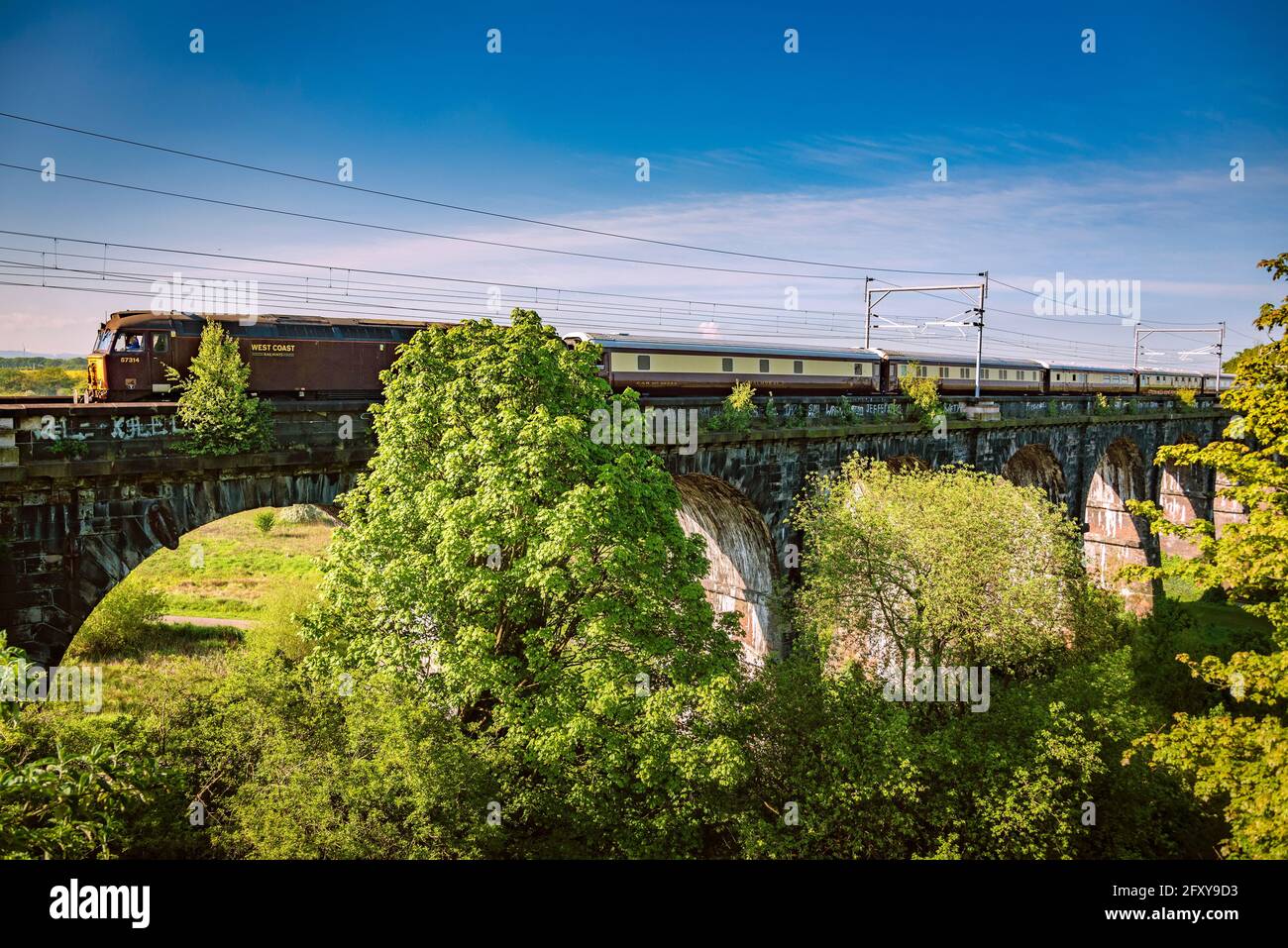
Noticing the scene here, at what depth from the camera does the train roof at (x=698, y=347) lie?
2498 cm

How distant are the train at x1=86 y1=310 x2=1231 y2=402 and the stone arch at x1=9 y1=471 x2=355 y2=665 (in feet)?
13.0

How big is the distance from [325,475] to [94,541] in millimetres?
3776

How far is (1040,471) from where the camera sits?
132 ft

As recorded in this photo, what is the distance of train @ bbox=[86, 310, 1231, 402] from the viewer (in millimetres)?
19031

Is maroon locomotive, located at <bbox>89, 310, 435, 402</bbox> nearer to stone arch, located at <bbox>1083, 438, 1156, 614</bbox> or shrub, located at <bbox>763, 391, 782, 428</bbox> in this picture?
shrub, located at <bbox>763, 391, 782, 428</bbox>

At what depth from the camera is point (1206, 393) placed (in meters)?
61.2

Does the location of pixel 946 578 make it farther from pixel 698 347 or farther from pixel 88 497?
pixel 88 497

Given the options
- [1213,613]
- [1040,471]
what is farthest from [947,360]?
[1213,613]

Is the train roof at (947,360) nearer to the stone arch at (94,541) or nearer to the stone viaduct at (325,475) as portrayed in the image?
the stone viaduct at (325,475)

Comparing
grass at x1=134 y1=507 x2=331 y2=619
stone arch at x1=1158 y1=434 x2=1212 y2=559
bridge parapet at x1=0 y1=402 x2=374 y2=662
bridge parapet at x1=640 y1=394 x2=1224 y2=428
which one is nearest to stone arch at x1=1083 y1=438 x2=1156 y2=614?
bridge parapet at x1=640 y1=394 x2=1224 y2=428

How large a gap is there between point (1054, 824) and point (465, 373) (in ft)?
42.2

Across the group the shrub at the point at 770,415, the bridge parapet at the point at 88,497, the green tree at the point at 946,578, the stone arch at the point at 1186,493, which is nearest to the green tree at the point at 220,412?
the bridge parapet at the point at 88,497
